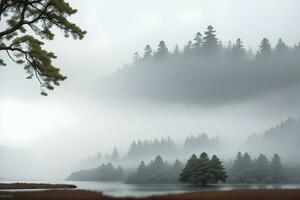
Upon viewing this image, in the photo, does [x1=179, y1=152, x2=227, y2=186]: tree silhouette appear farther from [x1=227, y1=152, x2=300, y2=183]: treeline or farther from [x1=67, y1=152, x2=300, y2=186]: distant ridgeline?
[x1=227, y1=152, x2=300, y2=183]: treeline

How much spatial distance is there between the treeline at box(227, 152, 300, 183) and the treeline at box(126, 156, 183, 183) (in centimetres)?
2116

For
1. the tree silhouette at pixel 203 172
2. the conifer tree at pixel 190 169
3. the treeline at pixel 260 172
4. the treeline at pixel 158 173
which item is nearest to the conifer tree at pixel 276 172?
the treeline at pixel 260 172

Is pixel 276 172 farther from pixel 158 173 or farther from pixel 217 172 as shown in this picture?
pixel 217 172

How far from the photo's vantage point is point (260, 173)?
14375cm

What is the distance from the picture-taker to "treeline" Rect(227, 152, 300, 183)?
14262cm

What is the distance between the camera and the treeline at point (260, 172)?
14262 centimetres

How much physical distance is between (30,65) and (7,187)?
2311 cm

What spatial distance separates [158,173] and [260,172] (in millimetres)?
40488

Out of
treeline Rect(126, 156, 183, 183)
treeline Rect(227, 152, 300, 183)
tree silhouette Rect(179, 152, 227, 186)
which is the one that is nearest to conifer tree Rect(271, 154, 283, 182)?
treeline Rect(227, 152, 300, 183)

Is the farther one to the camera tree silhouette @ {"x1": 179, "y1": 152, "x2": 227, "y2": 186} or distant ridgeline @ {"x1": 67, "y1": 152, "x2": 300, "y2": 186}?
distant ridgeline @ {"x1": 67, "y1": 152, "x2": 300, "y2": 186}

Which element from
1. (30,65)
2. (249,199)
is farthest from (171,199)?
(30,65)

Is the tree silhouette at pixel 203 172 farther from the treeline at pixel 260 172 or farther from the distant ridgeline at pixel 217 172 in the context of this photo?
the treeline at pixel 260 172

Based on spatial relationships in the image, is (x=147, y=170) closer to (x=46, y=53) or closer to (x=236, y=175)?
(x=236, y=175)

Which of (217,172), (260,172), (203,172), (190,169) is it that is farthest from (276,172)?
(203,172)
